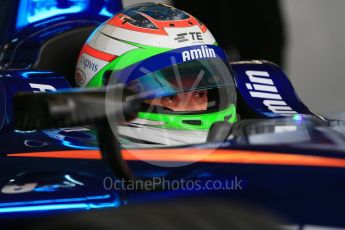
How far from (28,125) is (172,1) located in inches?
84.5

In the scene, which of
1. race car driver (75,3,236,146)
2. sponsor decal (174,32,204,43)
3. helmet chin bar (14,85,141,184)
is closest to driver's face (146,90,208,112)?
race car driver (75,3,236,146)

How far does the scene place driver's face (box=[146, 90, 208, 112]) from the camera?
1740 millimetres

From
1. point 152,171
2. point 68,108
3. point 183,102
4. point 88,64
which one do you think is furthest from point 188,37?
point 68,108

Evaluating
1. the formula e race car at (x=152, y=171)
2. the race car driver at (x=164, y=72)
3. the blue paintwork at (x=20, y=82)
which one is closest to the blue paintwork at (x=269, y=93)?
the race car driver at (x=164, y=72)

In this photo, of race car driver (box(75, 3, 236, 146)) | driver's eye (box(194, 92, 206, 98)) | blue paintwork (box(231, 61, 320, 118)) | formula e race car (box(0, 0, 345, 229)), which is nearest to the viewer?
formula e race car (box(0, 0, 345, 229))

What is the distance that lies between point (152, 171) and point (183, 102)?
524mm

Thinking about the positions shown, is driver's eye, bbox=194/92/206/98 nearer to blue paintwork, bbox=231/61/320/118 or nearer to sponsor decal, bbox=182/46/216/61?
sponsor decal, bbox=182/46/216/61

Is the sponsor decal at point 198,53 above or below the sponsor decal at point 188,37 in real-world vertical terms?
below

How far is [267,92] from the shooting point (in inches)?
81.7

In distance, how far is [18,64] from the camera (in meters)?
2.17

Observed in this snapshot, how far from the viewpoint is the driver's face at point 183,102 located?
5.71 feet

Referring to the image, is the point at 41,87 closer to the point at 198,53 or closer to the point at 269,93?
the point at 198,53

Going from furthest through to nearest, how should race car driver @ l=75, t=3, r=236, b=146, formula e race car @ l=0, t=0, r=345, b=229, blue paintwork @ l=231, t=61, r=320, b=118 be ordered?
blue paintwork @ l=231, t=61, r=320, b=118 < race car driver @ l=75, t=3, r=236, b=146 < formula e race car @ l=0, t=0, r=345, b=229

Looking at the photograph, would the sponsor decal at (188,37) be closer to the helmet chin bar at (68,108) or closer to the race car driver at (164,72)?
the race car driver at (164,72)
